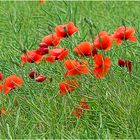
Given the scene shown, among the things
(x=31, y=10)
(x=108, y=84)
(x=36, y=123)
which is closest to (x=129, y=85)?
(x=108, y=84)

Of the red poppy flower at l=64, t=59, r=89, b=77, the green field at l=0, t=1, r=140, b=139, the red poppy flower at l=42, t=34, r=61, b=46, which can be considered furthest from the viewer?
the red poppy flower at l=42, t=34, r=61, b=46

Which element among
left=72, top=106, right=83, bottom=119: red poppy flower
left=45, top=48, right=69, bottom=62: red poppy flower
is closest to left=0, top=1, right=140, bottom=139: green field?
left=72, top=106, right=83, bottom=119: red poppy flower

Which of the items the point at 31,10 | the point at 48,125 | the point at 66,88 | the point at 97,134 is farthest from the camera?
the point at 31,10

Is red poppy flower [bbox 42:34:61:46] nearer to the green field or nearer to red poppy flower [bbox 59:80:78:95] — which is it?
the green field

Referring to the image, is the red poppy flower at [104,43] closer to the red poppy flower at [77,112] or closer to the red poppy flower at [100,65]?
the red poppy flower at [100,65]

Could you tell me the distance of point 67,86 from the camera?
2.08 meters

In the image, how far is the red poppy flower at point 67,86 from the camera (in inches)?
81.1

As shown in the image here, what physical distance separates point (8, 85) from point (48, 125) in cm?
24

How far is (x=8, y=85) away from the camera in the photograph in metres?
2.04

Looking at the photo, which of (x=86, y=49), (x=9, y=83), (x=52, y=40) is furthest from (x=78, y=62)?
→ (x=9, y=83)

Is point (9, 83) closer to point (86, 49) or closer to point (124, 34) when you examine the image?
point (86, 49)

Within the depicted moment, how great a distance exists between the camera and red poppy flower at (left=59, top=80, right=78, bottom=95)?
81.1 inches

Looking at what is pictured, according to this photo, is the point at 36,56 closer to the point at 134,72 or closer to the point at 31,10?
the point at 134,72

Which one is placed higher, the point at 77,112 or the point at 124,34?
the point at 124,34
